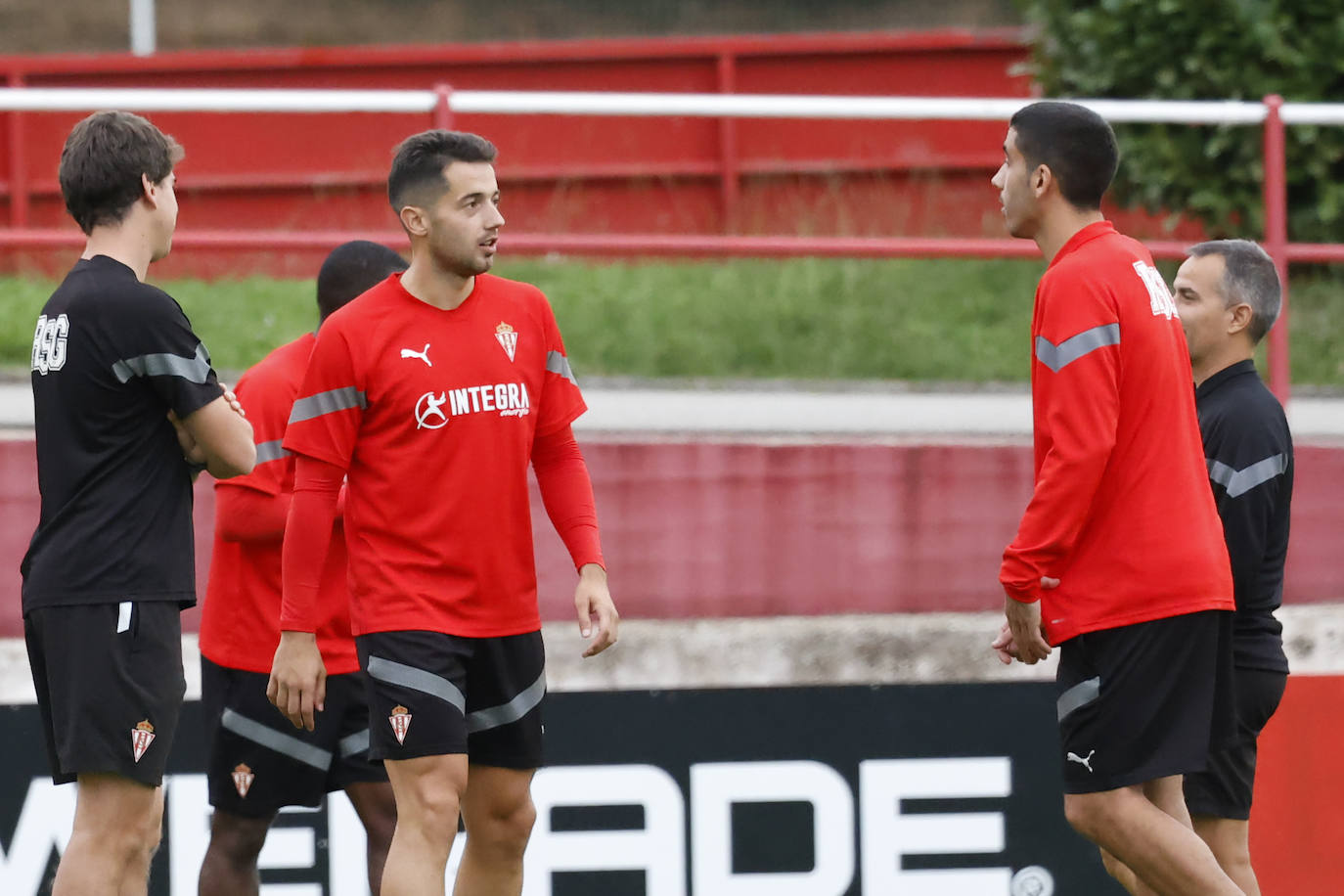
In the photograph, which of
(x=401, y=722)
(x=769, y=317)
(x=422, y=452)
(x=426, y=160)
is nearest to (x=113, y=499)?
(x=422, y=452)

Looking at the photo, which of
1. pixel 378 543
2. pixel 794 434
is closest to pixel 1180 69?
pixel 794 434

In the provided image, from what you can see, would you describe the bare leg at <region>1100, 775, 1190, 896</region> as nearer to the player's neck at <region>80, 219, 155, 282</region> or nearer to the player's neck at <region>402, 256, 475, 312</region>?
the player's neck at <region>402, 256, 475, 312</region>

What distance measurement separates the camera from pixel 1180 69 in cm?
762

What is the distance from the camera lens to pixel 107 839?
383 centimetres

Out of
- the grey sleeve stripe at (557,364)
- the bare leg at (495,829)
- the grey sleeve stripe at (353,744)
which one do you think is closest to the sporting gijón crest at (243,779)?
the grey sleeve stripe at (353,744)

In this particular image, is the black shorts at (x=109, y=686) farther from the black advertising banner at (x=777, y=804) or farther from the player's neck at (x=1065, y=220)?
the player's neck at (x=1065, y=220)

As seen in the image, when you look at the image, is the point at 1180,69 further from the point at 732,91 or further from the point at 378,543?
the point at 378,543

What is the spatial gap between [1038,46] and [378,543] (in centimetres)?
525

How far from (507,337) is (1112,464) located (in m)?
1.41

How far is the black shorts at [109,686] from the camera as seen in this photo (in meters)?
3.78

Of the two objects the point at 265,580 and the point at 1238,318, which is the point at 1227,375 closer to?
the point at 1238,318

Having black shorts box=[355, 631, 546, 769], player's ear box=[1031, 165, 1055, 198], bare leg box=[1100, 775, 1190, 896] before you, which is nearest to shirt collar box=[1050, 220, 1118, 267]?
player's ear box=[1031, 165, 1055, 198]

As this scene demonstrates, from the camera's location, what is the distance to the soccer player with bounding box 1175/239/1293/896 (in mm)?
4387

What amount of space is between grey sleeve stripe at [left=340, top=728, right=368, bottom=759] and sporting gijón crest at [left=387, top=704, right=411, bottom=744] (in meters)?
0.72
